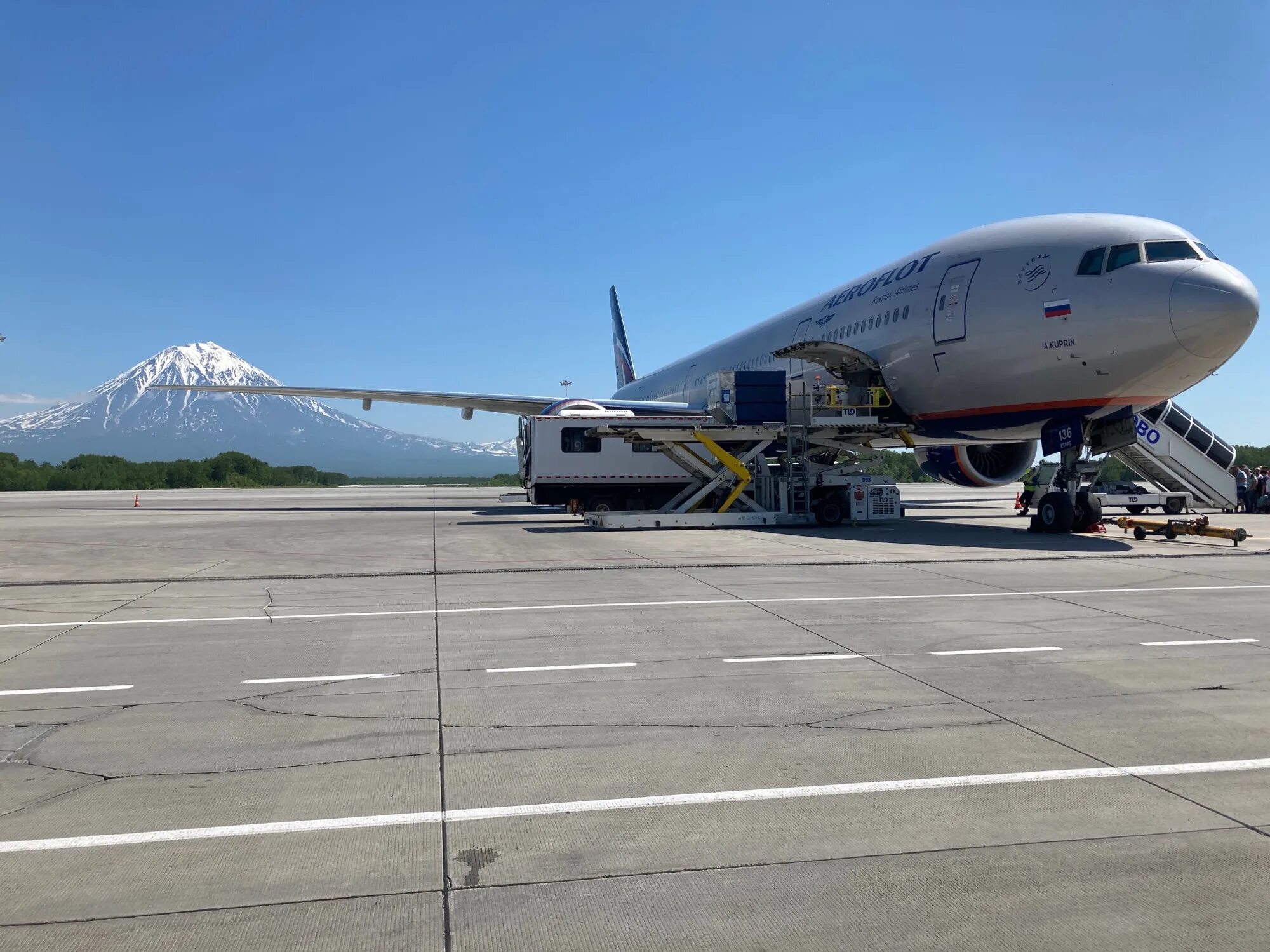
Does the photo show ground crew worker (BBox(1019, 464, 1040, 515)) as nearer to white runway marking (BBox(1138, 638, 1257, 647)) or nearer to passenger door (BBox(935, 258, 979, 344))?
passenger door (BBox(935, 258, 979, 344))

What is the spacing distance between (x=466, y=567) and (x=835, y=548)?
6182mm

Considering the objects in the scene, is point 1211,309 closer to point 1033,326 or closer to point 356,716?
point 1033,326

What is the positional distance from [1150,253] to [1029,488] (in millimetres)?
13674

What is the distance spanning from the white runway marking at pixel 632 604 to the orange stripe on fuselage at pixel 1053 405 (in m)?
5.73

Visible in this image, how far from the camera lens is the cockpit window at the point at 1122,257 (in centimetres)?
1452

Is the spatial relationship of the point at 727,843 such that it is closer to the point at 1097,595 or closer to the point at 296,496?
the point at 1097,595

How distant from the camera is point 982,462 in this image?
23859mm

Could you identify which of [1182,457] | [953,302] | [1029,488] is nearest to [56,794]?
[953,302]

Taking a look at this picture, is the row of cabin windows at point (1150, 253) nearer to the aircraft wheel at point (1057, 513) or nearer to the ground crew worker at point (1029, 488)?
the aircraft wheel at point (1057, 513)

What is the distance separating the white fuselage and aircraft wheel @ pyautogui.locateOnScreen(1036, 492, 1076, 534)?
53.7 inches

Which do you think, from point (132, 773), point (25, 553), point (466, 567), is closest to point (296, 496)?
point (25, 553)

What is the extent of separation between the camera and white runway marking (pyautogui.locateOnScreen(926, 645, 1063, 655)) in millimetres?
6738

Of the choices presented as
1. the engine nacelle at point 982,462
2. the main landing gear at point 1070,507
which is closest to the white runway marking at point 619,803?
the main landing gear at point 1070,507

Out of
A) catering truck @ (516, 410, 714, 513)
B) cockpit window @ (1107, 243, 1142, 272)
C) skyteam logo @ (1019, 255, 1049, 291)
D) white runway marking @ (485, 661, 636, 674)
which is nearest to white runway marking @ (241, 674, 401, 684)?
white runway marking @ (485, 661, 636, 674)
